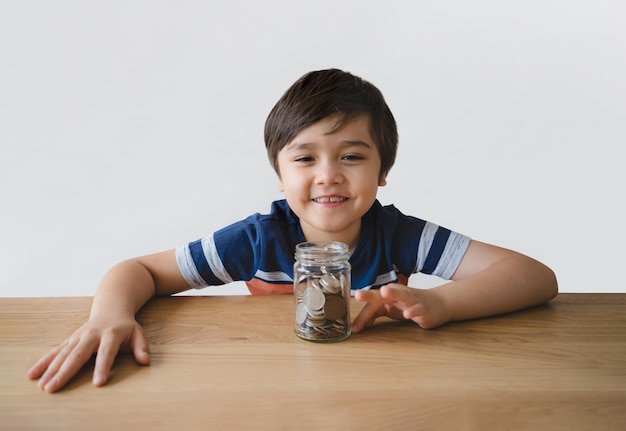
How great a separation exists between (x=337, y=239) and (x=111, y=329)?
0.51m

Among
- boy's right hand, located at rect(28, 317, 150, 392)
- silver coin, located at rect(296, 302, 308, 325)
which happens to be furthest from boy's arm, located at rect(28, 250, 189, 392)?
silver coin, located at rect(296, 302, 308, 325)

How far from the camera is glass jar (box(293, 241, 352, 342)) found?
756 mm

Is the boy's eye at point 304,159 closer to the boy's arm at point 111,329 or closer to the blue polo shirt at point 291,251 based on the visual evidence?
the blue polo shirt at point 291,251

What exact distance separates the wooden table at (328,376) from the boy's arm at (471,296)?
0.07 feet

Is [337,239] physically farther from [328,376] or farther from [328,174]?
[328,376]

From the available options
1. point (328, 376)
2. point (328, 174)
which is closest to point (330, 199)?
point (328, 174)

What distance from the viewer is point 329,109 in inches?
40.2

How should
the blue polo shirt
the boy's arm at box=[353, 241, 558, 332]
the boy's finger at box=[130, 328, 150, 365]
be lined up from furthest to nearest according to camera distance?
the blue polo shirt, the boy's arm at box=[353, 241, 558, 332], the boy's finger at box=[130, 328, 150, 365]

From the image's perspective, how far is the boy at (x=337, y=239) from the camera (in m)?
0.81

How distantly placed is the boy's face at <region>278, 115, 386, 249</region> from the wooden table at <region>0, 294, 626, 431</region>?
20 centimetres

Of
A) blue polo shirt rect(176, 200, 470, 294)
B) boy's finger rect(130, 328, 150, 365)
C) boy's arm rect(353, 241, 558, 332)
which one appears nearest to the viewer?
boy's finger rect(130, 328, 150, 365)

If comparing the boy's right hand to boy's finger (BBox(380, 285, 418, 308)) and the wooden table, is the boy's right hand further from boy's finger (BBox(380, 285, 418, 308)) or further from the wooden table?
boy's finger (BBox(380, 285, 418, 308))

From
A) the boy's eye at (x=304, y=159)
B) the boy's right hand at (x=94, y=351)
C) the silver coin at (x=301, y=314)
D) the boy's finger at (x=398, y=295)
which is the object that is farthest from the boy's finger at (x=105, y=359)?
the boy's eye at (x=304, y=159)

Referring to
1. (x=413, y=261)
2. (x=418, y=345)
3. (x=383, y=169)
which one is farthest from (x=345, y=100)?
(x=418, y=345)
